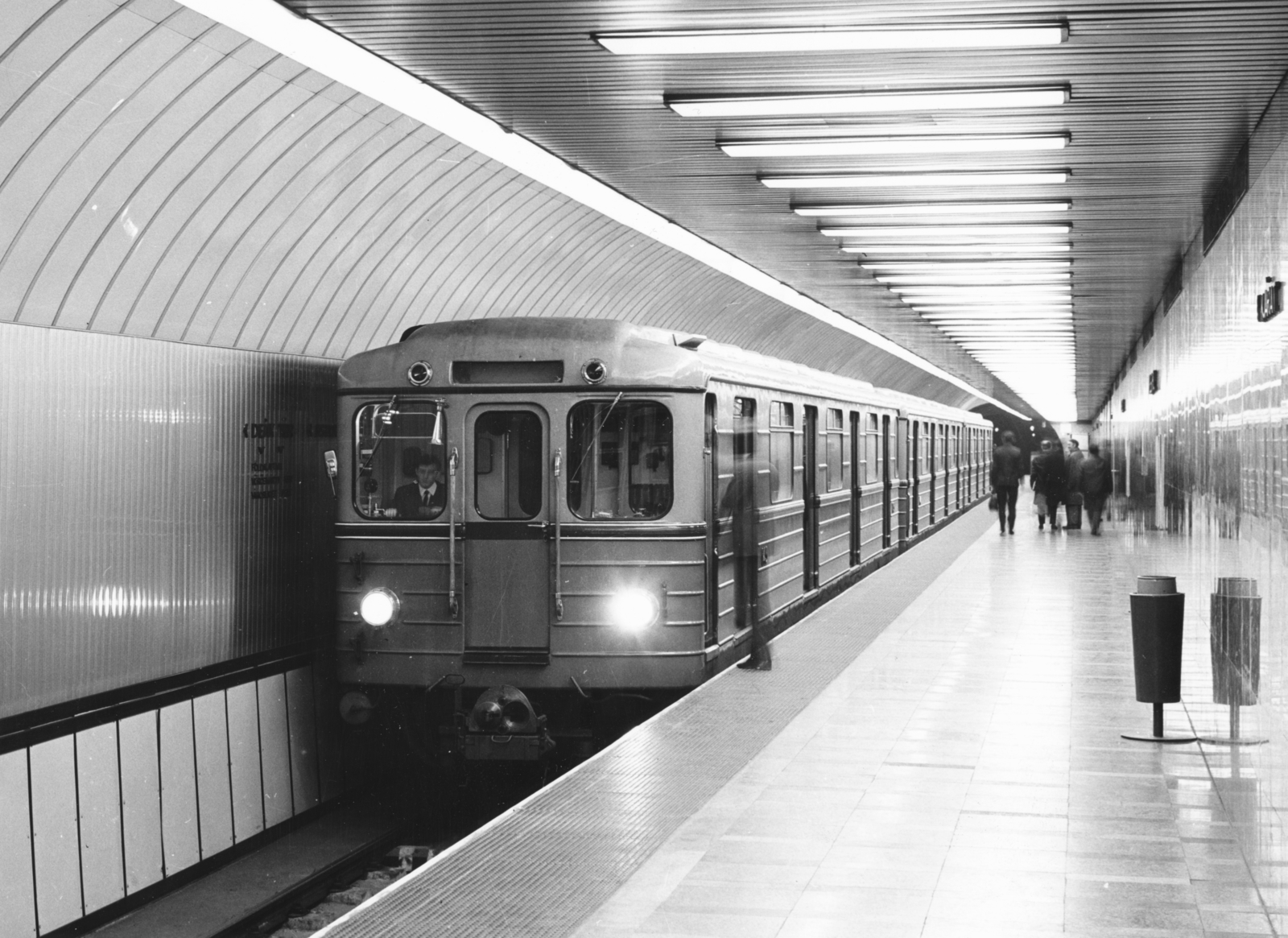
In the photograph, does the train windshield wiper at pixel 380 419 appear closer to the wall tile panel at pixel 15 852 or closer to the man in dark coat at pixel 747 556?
the man in dark coat at pixel 747 556

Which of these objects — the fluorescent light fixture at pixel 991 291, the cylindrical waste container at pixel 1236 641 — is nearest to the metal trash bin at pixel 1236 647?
the cylindrical waste container at pixel 1236 641

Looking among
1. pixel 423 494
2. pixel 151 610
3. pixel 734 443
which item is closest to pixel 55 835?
pixel 151 610

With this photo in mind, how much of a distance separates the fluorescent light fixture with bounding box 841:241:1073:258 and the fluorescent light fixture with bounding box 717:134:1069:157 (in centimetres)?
490

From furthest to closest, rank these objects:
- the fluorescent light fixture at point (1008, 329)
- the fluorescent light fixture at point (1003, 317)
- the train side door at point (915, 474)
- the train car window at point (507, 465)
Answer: the fluorescent light fixture at point (1008, 329), the train side door at point (915, 474), the fluorescent light fixture at point (1003, 317), the train car window at point (507, 465)

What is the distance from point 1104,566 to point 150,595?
15403 millimetres

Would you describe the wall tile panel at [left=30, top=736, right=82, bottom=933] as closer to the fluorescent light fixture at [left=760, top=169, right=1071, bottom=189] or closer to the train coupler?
the train coupler

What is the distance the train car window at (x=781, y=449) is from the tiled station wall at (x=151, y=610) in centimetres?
371

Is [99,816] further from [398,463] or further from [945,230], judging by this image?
[945,230]

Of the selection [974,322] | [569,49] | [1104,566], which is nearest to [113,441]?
[569,49]

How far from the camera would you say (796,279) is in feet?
63.9

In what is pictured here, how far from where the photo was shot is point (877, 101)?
950 centimetres

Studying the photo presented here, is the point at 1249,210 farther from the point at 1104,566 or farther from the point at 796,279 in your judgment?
the point at 1104,566

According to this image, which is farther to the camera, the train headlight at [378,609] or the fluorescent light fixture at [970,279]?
the fluorescent light fixture at [970,279]

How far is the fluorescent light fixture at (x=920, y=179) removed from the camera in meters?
12.1
